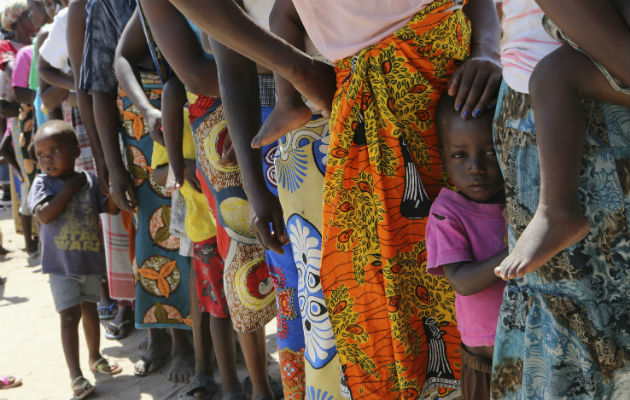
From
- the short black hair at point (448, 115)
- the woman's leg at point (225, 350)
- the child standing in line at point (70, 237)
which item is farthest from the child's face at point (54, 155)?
the short black hair at point (448, 115)

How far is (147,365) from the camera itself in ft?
13.3

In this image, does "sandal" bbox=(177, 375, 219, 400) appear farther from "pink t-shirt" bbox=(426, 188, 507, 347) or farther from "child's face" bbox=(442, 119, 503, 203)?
"child's face" bbox=(442, 119, 503, 203)

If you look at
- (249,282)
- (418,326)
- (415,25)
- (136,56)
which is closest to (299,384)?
(249,282)

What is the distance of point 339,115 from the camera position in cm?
180

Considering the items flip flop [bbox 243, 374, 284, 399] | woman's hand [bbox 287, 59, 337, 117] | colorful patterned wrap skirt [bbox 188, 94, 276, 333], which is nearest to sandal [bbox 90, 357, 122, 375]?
flip flop [bbox 243, 374, 284, 399]

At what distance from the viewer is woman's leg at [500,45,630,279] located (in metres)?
1.27

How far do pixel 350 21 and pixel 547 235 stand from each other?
84 centimetres

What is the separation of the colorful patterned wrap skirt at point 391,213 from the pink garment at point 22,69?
5517 millimetres

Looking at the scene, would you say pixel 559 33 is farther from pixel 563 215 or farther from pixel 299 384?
pixel 299 384

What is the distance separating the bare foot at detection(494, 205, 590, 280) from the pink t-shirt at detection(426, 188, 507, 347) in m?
0.38

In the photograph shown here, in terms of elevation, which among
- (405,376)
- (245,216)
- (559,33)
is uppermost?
(559,33)

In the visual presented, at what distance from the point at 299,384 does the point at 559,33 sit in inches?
63.1

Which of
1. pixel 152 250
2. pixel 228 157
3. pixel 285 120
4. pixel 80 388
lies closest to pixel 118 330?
pixel 80 388

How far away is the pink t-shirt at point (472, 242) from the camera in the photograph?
67.4 inches
